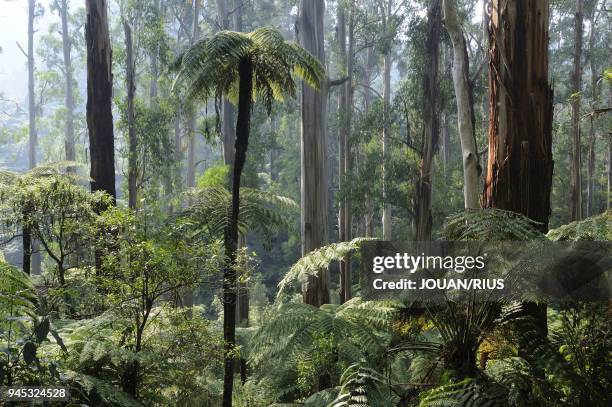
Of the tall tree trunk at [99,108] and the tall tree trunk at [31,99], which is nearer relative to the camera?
the tall tree trunk at [99,108]

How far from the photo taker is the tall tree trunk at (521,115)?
3416mm

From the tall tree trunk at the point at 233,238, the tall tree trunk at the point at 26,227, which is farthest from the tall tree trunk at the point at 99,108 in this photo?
the tall tree trunk at the point at 233,238

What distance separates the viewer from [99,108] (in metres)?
7.71

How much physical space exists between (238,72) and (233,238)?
1.53m

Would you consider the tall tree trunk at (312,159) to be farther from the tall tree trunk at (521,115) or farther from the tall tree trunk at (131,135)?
the tall tree trunk at (521,115)

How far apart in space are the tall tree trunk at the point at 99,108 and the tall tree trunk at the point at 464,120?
453 cm

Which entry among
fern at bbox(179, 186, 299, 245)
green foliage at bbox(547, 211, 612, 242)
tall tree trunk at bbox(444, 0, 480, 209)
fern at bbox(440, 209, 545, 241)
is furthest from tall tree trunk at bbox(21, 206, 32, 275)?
green foliage at bbox(547, 211, 612, 242)

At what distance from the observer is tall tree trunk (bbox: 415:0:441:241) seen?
437 inches

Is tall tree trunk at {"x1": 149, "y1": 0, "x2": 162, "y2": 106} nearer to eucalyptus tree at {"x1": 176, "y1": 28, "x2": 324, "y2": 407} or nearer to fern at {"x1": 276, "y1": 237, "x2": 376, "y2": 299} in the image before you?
eucalyptus tree at {"x1": 176, "y1": 28, "x2": 324, "y2": 407}

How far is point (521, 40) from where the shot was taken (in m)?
3.58

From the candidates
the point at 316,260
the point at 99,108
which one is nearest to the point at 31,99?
the point at 99,108

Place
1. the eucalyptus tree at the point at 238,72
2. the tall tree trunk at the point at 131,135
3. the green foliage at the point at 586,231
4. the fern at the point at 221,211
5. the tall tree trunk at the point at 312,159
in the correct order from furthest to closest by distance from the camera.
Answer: the tall tree trunk at the point at 131,135
the tall tree trunk at the point at 312,159
the fern at the point at 221,211
the eucalyptus tree at the point at 238,72
the green foliage at the point at 586,231

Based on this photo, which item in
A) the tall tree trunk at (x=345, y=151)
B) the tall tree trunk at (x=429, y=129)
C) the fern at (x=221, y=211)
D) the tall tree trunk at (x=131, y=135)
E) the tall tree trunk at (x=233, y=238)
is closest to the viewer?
the tall tree trunk at (x=233, y=238)

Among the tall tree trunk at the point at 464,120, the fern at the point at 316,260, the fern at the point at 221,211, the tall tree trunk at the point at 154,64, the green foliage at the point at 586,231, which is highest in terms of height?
the tall tree trunk at the point at 154,64
